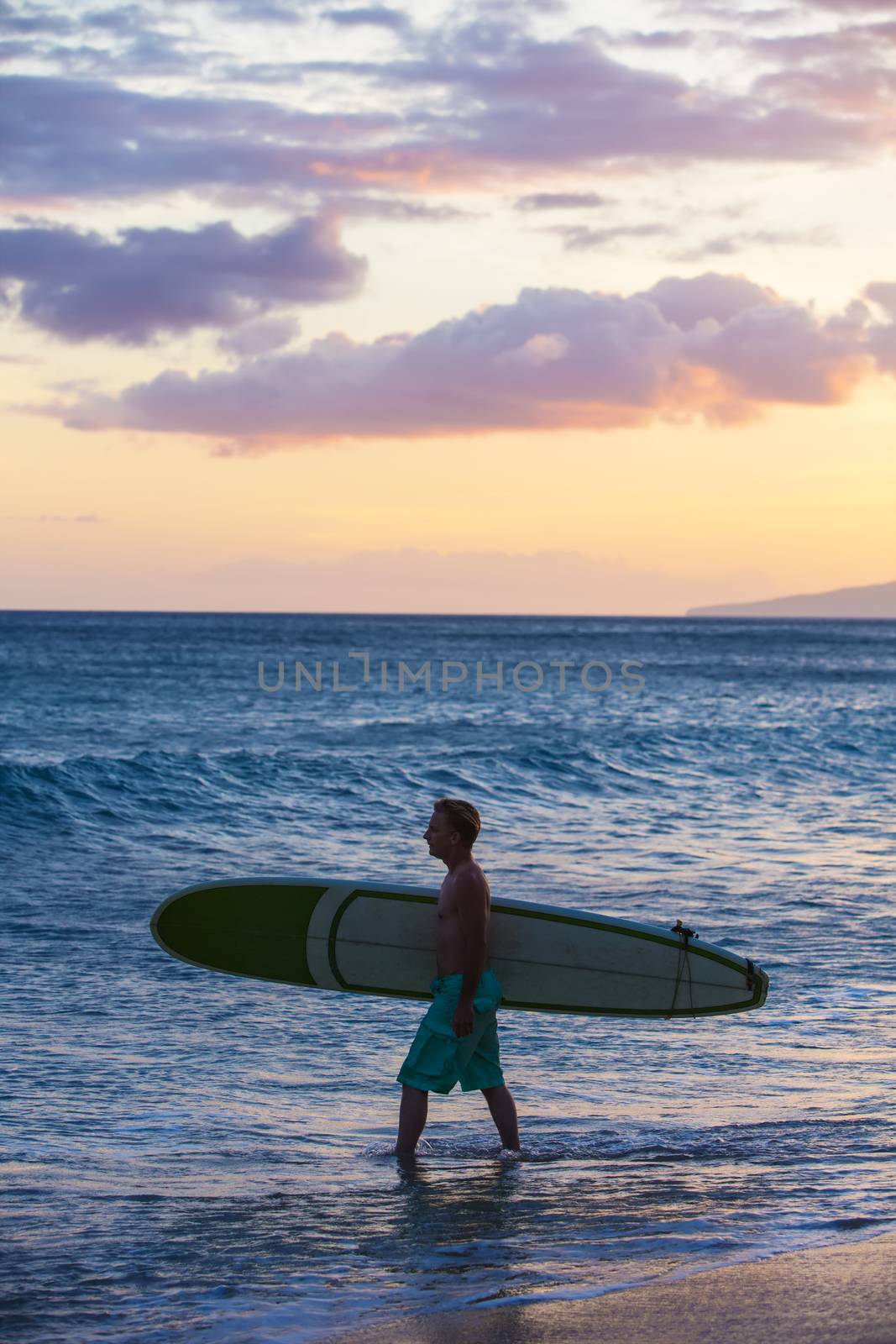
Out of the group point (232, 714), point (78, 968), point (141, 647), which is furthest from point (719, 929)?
point (141, 647)

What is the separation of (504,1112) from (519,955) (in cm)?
102

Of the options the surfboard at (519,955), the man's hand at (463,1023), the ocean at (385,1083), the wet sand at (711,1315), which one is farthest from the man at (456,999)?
the wet sand at (711,1315)

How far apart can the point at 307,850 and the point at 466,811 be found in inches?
370

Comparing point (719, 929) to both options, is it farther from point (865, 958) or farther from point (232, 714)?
point (232, 714)

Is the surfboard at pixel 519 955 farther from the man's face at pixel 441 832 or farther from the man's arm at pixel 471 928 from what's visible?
the man's face at pixel 441 832

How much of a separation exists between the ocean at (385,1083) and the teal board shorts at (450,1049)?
377mm

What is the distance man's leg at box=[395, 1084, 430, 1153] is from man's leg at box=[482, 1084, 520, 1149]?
280 mm

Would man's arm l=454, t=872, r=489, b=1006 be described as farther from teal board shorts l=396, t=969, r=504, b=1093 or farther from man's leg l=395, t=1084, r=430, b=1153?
man's leg l=395, t=1084, r=430, b=1153

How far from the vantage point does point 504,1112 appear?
5.71m

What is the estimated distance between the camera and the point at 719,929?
10.7 meters

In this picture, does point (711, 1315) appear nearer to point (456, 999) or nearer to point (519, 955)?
point (456, 999)

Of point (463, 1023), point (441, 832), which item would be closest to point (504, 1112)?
point (463, 1023)

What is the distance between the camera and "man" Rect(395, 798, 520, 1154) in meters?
5.54

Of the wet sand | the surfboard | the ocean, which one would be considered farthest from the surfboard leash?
the wet sand
